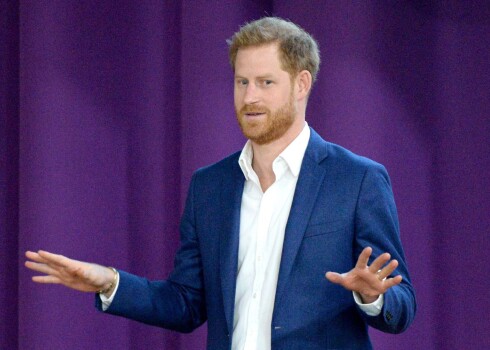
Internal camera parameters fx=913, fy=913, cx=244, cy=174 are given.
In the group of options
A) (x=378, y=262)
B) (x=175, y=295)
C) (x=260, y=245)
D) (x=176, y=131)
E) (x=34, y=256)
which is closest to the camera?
(x=378, y=262)

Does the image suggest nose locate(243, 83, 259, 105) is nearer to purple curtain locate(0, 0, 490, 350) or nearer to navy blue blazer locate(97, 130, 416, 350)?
navy blue blazer locate(97, 130, 416, 350)

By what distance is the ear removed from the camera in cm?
208

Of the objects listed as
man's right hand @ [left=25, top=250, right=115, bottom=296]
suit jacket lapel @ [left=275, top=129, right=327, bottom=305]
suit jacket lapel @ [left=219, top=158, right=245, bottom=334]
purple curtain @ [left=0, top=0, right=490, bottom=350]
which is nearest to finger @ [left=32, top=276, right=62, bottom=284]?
man's right hand @ [left=25, top=250, right=115, bottom=296]

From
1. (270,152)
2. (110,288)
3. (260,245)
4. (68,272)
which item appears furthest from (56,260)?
(270,152)

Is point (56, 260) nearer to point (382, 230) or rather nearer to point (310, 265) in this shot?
point (310, 265)

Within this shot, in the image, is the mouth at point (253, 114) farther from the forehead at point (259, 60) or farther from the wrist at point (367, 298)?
the wrist at point (367, 298)

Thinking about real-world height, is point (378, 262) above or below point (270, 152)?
below

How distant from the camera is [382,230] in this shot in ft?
6.27

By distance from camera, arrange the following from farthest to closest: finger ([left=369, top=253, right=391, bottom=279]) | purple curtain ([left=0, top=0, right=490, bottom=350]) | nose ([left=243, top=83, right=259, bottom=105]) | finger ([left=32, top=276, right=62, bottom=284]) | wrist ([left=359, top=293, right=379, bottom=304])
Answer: purple curtain ([left=0, top=0, right=490, bottom=350])
nose ([left=243, top=83, right=259, bottom=105])
finger ([left=32, top=276, right=62, bottom=284])
wrist ([left=359, top=293, right=379, bottom=304])
finger ([left=369, top=253, right=391, bottom=279])

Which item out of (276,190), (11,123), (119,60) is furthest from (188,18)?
(276,190)

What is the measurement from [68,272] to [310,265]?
1.65 feet

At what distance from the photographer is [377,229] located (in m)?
1.90

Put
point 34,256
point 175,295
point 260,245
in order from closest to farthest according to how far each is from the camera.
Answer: point 34,256, point 260,245, point 175,295

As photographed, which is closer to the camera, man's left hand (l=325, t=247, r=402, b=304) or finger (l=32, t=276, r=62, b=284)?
man's left hand (l=325, t=247, r=402, b=304)
